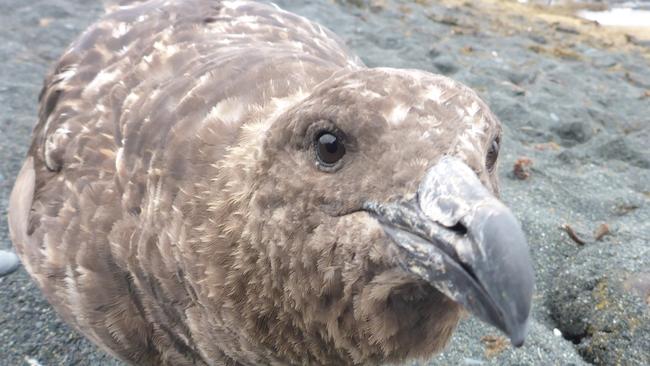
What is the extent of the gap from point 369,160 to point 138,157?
1.03 m

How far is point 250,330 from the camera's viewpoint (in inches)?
72.6

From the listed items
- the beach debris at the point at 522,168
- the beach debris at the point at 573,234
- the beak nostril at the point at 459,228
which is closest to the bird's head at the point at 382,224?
the beak nostril at the point at 459,228

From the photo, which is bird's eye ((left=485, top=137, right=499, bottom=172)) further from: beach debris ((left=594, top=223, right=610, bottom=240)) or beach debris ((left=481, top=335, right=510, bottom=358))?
beach debris ((left=594, top=223, right=610, bottom=240))

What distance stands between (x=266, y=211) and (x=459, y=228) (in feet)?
1.94

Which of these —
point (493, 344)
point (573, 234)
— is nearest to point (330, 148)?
point (493, 344)

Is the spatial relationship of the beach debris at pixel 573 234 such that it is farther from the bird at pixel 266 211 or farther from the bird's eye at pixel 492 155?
the bird's eye at pixel 492 155

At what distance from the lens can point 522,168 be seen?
450 centimetres

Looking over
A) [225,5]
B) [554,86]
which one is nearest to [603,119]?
[554,86]

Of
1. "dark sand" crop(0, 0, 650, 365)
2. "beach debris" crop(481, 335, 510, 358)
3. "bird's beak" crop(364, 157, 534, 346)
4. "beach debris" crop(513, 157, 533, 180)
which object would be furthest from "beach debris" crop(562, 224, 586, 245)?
"bird's beak" crop(364, 157, 534, 346)

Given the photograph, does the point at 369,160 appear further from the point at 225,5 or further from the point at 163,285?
the point at 225,5

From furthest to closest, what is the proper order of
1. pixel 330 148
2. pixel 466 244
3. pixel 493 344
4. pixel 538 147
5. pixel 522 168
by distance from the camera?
pixel 538 147, pixel 522 168, pixel 493 344, pixel 330 148, pixel 466 244

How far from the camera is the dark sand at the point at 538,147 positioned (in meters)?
2.96

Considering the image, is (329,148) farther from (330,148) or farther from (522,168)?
(522,168)

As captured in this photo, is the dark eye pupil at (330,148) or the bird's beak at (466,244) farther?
the dark eye pupil at (330,148)
